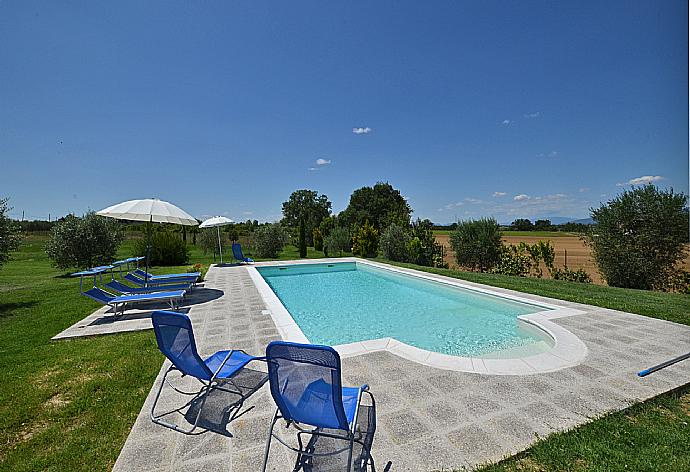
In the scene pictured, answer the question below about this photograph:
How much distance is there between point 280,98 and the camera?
13367mm

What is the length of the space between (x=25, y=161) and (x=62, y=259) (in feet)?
14.4

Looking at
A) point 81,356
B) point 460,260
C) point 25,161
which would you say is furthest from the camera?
point 460,260

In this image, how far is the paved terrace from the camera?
88.0 inches

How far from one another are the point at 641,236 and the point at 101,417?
576 inches

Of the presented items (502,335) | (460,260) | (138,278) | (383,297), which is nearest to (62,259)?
(138,278)

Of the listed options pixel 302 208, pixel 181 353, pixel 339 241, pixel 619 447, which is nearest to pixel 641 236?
pixel 619 447

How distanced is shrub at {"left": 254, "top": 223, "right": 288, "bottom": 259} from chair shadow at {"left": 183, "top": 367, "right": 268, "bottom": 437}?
18.9m

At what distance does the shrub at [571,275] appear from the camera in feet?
38.1

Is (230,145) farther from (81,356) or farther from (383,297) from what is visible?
(81,356)

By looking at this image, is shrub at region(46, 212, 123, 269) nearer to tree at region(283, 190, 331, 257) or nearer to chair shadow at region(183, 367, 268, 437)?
chair shadow at region(183, 367, 268, 437)

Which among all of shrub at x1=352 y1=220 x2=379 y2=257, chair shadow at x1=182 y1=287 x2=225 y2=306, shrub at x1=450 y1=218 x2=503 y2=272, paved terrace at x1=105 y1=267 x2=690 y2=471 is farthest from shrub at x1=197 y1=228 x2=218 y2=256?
paved terrace at x1=105 y1=267 x2=690 y2=471

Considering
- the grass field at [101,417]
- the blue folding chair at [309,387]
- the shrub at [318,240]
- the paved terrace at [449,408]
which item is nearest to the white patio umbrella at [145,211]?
the grass field at [101,417]

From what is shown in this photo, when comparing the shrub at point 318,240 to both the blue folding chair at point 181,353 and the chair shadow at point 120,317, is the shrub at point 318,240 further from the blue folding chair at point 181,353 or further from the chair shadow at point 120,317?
the blue folding chair at point 181,353

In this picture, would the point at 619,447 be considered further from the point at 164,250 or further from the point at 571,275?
the point at 164,250
